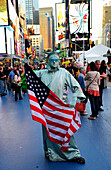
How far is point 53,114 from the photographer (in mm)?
3088

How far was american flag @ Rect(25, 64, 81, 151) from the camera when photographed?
3060 mm

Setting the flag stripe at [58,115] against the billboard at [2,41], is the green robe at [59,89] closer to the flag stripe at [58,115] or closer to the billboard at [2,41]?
the flag stripe at [58,115]

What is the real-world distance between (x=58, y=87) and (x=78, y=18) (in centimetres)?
5036

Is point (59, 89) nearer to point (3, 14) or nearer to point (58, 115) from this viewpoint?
point (58, 115)

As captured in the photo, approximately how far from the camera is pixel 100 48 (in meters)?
16.9

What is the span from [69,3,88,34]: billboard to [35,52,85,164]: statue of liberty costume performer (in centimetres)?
4824

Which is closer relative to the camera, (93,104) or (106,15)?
(93,104)

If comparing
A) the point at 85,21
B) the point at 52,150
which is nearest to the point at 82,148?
the point at 52,150

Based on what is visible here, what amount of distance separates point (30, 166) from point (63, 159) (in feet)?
1.98

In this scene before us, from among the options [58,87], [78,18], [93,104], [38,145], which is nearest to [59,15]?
[78,18]

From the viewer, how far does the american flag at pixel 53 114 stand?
3060 millimetres

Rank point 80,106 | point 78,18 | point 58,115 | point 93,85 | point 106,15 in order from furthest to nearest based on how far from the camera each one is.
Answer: point 106,15, point 78,18, point 80,106, point 93,85, point 58,115

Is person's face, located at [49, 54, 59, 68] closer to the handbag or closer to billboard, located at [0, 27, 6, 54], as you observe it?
the handbag

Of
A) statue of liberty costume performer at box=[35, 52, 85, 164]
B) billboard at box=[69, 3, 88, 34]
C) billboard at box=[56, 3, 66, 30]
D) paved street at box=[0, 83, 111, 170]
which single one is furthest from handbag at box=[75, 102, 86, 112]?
billboard at box=[56, 3, 66, 30]
